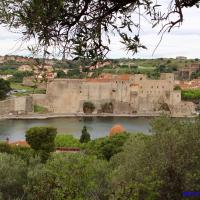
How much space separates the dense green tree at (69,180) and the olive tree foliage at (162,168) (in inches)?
14.7

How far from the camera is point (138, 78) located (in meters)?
38.7

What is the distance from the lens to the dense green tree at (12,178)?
25.5 ft

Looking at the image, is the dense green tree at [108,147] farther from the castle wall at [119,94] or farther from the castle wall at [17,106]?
the castle wall at [119,94]

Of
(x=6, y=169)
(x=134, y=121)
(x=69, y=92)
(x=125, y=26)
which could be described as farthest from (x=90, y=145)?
(x=69, y=92)

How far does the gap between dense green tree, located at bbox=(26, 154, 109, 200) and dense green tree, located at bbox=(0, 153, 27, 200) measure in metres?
0.21

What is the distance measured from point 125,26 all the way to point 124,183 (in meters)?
5.14

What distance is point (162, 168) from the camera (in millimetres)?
7367

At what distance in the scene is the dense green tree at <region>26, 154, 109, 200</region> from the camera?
25.3 ft

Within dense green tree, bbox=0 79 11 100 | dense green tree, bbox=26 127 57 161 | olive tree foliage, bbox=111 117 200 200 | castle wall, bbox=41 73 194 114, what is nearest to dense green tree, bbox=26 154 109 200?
olive tree foliage, bbox=111 117 200 200

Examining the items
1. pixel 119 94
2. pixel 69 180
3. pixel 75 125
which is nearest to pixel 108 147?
pixel 69 180

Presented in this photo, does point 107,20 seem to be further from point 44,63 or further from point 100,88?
point 100,88

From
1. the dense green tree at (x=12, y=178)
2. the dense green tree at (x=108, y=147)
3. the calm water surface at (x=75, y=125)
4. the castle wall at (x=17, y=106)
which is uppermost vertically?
the dense green tree at (x=12, y=178)

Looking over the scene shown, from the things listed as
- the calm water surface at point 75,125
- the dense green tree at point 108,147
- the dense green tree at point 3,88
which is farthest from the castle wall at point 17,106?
the dense green tree at point 108,147

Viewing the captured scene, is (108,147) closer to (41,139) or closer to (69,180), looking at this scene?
(41,139)
